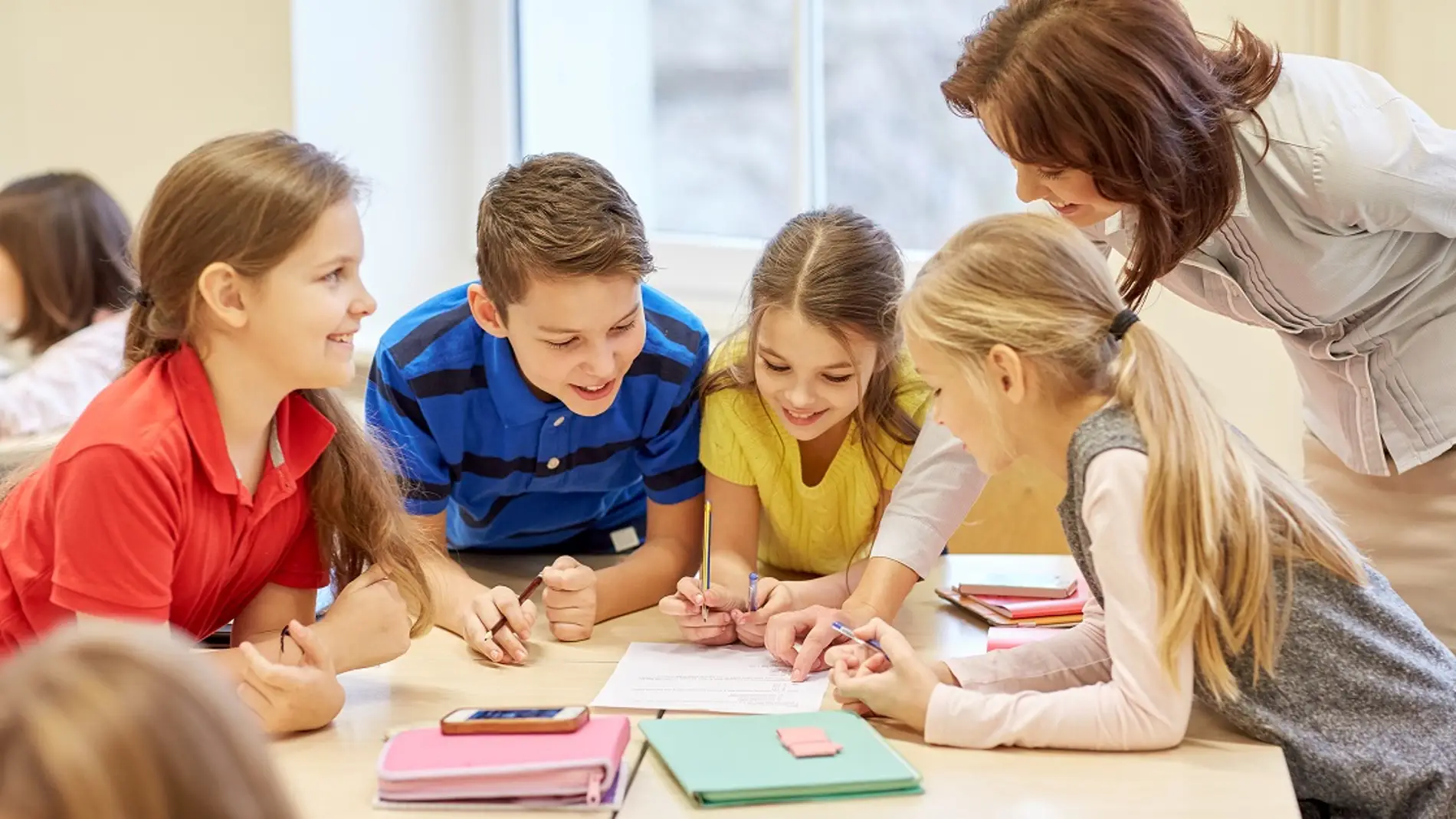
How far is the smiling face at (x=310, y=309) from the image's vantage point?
→ 1.36 meters

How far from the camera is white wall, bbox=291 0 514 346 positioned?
9.46ft

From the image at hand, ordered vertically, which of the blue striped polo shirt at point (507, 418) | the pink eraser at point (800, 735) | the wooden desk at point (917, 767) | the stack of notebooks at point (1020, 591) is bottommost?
the stack of notebooks at point (1020, 591)

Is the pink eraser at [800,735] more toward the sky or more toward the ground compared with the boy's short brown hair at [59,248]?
more toward the ground

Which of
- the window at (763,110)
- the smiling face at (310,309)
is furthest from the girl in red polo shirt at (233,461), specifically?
the window at (763,110)

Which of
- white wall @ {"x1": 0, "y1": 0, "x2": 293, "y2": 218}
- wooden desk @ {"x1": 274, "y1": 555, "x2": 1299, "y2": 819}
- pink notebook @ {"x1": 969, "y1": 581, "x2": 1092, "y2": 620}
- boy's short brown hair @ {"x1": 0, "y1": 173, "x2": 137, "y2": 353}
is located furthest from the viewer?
white wall @ {"x1": 0, "y1": 0, "x2": 293, "y2": 218}

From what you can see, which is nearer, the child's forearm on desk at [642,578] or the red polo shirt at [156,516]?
the red polo shirt at [156,516]

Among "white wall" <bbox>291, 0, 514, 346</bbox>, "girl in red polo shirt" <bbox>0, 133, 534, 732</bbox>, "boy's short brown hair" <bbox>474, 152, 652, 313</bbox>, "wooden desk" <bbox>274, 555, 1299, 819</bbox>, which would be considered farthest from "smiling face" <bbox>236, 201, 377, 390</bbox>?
"white wall" <bbox>291, 0, 514, 346</bbox>

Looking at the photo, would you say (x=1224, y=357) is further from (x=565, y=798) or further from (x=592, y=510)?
(x=565, y=798)

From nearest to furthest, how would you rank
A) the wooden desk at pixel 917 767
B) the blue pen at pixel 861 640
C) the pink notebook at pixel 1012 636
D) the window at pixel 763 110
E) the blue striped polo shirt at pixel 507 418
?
the wooden desk at pixel 917 767 → the blue pen at pixel 861 640 → the pink notebook at pixel 1012 636 → the blue striped polo shirt at pixel 507 418 → the window at pixel 763 110

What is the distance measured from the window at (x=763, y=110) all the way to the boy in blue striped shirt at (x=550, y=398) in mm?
1313

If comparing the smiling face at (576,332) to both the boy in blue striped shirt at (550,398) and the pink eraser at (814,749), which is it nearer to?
the boy in blue striped shirt at (550,398)

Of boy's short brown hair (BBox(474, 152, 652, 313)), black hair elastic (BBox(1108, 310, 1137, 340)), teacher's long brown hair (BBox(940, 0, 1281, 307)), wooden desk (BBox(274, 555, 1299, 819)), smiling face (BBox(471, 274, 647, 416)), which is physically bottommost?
wooden desk (BBox(274, 555, 1299, 819))

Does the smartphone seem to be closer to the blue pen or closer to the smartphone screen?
the smartphone screen

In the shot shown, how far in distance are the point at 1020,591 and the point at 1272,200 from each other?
554 mm
